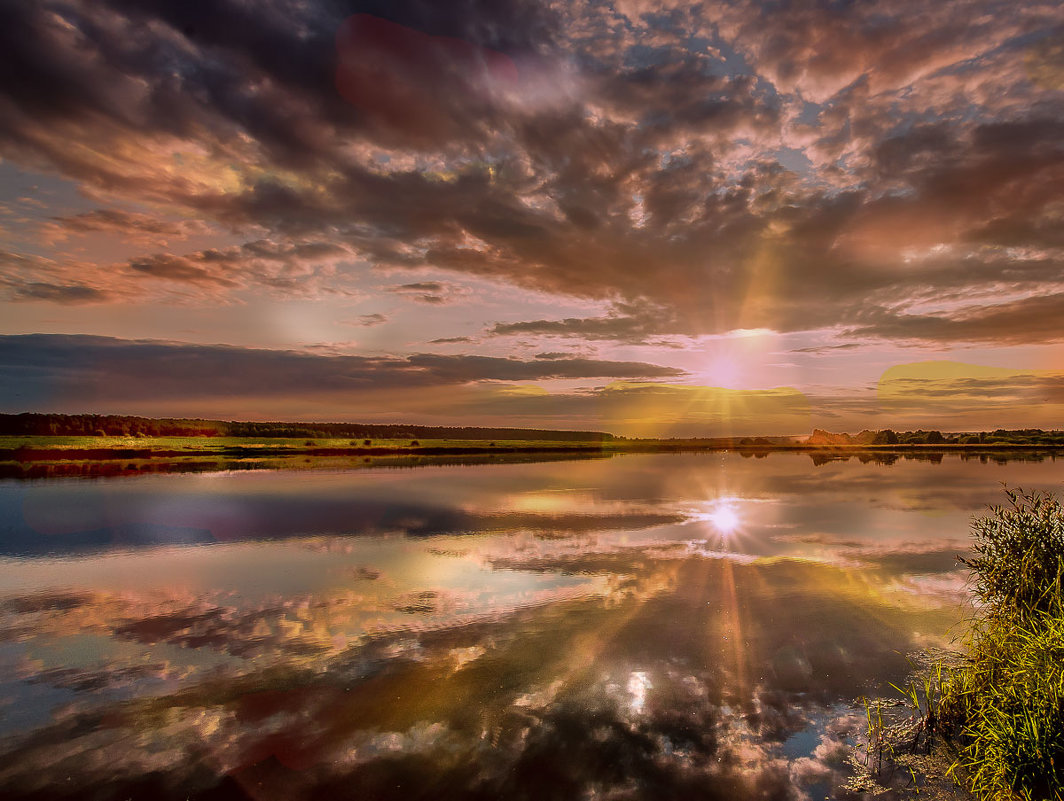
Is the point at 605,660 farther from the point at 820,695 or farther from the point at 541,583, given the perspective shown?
the point at 541,583

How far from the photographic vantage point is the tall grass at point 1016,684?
712 cm

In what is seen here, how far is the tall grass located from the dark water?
5.37ft

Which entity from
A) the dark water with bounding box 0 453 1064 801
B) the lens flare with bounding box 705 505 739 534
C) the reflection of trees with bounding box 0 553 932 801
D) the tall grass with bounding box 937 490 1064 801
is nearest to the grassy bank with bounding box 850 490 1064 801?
the tall grass with bounding box 937 490 1064 801

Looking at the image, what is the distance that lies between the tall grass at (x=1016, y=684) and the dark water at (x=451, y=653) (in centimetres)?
164

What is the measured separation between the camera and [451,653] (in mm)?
11773

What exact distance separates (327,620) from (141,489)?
1429 inches

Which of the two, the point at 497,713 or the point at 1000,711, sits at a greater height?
the point at 1000,711

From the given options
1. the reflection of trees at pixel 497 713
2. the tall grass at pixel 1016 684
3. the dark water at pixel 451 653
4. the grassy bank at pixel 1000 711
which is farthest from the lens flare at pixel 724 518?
the grassy bank at pixel 1000 711

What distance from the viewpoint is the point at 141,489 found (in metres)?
40.8

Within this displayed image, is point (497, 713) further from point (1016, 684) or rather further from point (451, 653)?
point (1016, 684)

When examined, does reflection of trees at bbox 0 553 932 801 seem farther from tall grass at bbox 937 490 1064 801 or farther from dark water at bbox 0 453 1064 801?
tall grass at bbox 937 490 1064 801

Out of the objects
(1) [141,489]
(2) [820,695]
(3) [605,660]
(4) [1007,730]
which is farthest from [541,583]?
(1) [141,489]

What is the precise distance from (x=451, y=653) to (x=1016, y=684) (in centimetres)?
990

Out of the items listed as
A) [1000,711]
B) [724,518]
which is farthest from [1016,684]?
[724,518]
